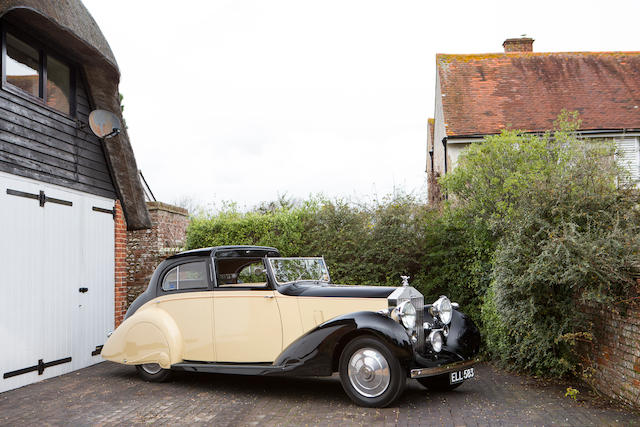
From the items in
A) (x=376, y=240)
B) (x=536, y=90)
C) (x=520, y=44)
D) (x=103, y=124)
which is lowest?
(x=376, y=240)

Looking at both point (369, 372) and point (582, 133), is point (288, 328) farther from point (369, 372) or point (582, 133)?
point (582, 133)

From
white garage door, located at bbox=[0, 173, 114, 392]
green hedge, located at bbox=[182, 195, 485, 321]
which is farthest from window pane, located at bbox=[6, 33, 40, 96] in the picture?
green hedge, located at bbox=[182, 195, 485, 321]

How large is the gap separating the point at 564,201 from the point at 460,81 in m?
11.9

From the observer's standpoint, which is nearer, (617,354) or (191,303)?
(617,354)

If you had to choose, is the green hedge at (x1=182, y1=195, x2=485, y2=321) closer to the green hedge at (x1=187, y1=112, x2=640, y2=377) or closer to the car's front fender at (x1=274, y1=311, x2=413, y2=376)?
the green hedge at (x1=187, y1=112, x2=640, y2=377)

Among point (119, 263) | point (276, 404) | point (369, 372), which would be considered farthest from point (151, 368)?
point (369, 372)

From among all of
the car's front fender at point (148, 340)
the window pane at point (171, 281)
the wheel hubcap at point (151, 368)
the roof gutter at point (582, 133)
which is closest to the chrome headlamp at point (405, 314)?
the car's front fender at point (148, 340)

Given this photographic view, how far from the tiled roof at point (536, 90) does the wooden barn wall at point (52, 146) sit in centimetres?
1000

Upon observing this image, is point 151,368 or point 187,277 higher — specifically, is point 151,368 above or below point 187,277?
below

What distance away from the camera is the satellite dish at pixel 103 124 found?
29.5ft

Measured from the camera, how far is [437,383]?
6.46 m

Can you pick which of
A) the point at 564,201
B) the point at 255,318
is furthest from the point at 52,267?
the point at 564,201

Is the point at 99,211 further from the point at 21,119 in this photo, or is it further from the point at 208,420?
the point at 208,420

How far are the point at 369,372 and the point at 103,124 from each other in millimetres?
6109
